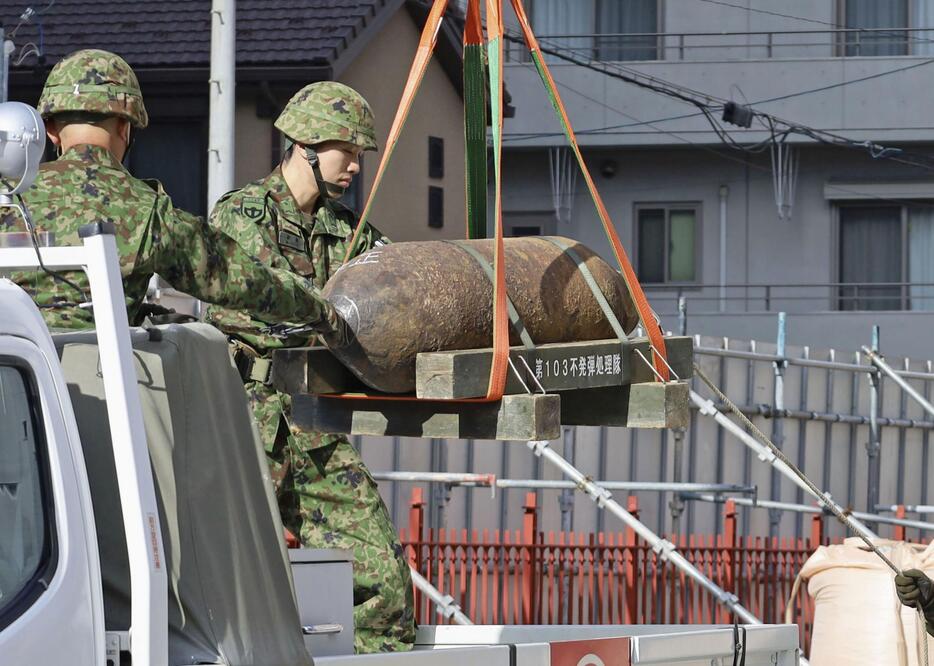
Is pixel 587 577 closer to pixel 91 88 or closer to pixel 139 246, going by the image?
pixel 91 88

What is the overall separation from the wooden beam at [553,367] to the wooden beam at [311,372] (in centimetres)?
33

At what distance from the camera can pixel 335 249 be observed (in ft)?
17.5

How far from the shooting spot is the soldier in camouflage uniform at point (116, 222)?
371cm

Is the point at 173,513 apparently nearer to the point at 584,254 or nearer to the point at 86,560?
the point at 86,560

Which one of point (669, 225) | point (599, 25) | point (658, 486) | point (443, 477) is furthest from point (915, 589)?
point (599, 25)

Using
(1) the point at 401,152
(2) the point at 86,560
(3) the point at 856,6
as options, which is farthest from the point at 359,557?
(3) the point at 856,6

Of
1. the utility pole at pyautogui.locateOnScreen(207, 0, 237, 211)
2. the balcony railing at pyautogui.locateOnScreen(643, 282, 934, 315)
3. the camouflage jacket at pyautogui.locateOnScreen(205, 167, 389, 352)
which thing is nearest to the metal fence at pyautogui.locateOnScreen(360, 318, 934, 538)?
the utility pole at pyautogui.locateOnScreen(207, 0, 237, 211)

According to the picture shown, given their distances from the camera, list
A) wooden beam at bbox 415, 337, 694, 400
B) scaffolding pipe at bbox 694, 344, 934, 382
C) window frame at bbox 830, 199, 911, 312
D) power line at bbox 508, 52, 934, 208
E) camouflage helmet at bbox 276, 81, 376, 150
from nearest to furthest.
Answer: wooden beam at bbox 415, 337, 694, 400 < camouflage helmet at bbox 276, 81, 376, 150 < scaffolding pipe at bbox 694, 344, 934, 382 < power line at bbox 508, 52, 934, 208 < window frame at bbox 830, 199, 911, 312

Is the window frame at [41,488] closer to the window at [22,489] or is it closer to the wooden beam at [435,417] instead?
the window at [22,489]

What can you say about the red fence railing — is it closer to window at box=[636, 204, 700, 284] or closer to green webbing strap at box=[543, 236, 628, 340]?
green webbing strap at box=[543, 236, 628, 340]

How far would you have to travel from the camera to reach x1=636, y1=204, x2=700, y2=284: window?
2219cm

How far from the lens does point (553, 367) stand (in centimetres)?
441

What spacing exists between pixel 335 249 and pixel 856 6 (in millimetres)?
18572

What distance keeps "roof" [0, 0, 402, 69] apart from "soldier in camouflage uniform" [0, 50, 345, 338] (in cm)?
1089
